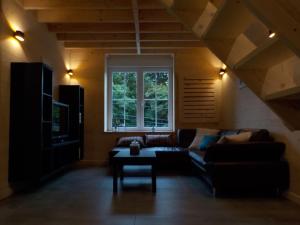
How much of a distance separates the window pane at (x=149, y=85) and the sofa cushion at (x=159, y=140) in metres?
1.07

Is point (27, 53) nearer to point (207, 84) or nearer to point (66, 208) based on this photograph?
point (66, 208)

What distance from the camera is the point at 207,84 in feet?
21.7

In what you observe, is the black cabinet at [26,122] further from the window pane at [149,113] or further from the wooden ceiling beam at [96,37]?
the window pane at [149,113]

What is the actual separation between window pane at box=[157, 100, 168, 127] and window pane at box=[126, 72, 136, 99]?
0.63m

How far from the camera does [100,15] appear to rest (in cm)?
463

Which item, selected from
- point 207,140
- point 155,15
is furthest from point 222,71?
point 155,15

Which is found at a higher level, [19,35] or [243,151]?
[19,35]

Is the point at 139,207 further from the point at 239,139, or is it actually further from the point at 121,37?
the point at 121,37

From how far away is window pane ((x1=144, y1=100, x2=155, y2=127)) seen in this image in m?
6.84

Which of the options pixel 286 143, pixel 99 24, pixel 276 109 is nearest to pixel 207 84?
pixel 99 24

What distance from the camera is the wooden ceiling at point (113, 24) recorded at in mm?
4141

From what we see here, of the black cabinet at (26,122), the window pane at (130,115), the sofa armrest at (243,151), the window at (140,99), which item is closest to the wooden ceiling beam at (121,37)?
the window at (140,99)

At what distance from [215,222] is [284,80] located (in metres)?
1.41

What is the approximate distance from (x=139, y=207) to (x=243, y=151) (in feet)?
4.77
